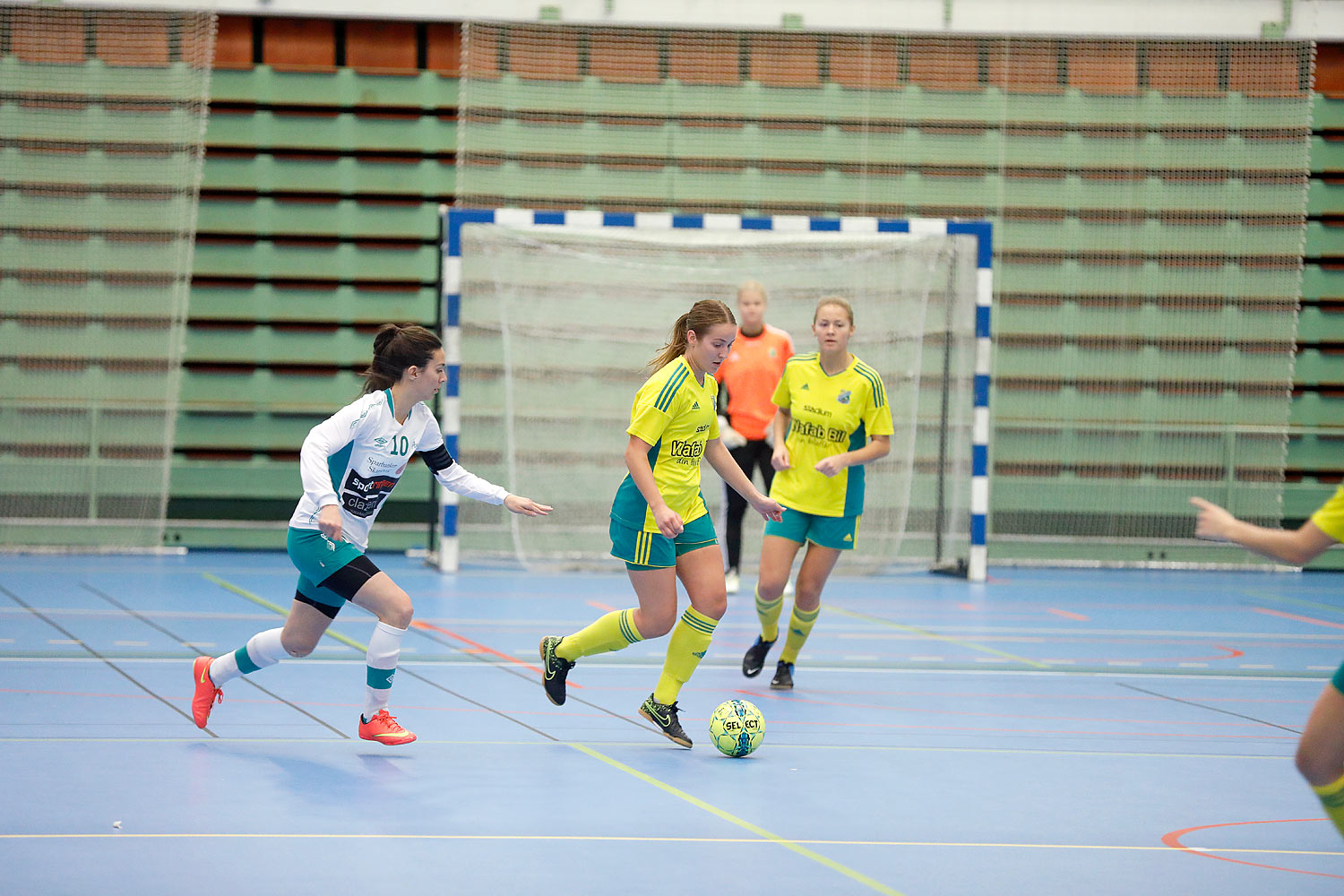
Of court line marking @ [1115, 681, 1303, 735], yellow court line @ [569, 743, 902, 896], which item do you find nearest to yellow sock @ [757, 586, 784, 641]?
yellow court line @ [569, 743, 902, 896]

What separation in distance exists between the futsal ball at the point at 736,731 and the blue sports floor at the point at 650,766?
7 centimetres

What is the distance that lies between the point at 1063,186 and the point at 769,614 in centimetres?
790

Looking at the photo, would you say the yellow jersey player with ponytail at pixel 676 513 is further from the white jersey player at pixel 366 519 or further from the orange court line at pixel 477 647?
the orange court line at pixel 477 647

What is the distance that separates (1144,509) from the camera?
42.0 feet

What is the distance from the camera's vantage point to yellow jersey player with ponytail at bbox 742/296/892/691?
6359 millimetres

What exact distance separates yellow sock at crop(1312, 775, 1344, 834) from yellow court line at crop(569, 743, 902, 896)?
1056mm

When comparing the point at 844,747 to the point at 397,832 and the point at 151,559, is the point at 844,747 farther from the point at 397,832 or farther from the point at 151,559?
the point at 151,559

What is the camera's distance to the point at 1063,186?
42.4 ft

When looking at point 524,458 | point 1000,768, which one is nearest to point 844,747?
point 1000,768

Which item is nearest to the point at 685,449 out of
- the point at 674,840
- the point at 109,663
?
the point at 674,840

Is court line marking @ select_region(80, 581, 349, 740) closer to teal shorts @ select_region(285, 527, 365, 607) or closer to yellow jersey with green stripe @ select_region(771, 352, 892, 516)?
teal shorts @ select_region(285, 527, 365, 607)

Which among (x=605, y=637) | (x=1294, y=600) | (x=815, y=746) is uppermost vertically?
(x=605, y=637)

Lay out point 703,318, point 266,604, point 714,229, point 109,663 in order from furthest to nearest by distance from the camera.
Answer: point 714,229, point 266,604, point 109,663, point 703,318

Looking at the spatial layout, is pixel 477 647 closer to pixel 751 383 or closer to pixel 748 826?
pixel 751 383
